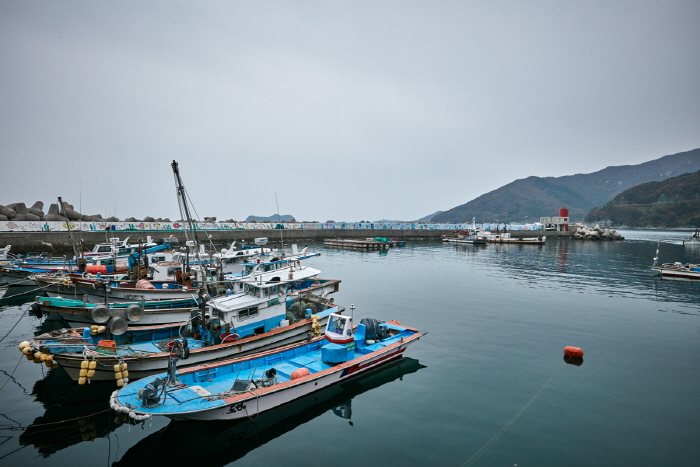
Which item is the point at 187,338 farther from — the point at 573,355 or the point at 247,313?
the point at 573,355

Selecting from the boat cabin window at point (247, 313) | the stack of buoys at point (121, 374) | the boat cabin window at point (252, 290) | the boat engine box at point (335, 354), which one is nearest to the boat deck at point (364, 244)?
the boat cabin window at point (252, 290)

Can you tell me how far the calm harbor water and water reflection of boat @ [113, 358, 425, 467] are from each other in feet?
0.14

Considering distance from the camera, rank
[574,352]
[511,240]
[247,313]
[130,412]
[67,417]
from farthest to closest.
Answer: [511,240], [574,352], [247,313], [67,417], [130,412]

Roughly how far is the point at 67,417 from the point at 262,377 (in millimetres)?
6589

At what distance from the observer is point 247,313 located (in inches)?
617

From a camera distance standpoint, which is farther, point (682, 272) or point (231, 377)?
point (682, 272)

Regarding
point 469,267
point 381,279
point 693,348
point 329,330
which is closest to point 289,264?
point 329,330

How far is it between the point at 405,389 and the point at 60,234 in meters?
66.6

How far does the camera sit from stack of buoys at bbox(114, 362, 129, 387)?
36.6 feet

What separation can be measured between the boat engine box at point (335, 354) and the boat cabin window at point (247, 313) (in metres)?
4.15

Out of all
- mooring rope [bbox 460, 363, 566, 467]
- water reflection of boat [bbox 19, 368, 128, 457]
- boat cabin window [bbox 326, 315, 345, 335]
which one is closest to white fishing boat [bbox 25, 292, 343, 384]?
water reflection of boat [bbox 19, 368, 128, 457]

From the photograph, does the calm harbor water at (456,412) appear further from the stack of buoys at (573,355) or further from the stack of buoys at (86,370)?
the stack of buoys at (86,370)

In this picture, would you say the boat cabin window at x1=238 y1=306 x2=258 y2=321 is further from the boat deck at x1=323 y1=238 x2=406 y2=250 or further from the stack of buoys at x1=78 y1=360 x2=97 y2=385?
the boat deck at x1=323 y1=238 x2=406 y2=250

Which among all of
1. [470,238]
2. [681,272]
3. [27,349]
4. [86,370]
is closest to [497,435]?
[86,370]
